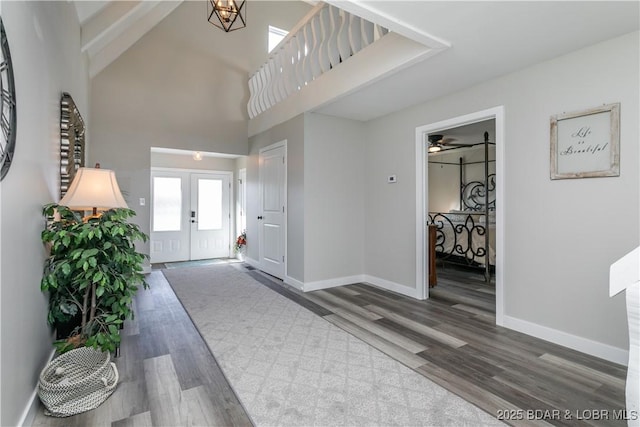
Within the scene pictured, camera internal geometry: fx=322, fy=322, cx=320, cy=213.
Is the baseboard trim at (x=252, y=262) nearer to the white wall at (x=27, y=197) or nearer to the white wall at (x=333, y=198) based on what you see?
the white wall at (x=333, y=198)

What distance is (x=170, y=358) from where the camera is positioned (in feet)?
8.05

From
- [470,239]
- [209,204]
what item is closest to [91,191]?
[209,204]

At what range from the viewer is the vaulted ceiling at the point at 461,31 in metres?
2.05

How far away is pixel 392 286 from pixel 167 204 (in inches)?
187

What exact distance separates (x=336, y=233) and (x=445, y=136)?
3.13 meters

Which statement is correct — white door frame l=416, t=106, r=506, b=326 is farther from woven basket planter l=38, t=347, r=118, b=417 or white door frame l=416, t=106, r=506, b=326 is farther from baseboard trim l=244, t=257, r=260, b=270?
woven basket planter l=38, t=347, r=118, b=417

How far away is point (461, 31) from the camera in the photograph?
7.59ft

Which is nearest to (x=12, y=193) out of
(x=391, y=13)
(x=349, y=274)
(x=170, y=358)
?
(x=170, y=358)

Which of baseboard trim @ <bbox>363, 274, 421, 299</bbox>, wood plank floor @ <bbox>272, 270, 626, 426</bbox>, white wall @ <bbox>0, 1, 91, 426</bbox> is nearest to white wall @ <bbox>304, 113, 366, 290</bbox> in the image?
baseboard trim @ <bbox>363, 274, 421, 299</bbox>

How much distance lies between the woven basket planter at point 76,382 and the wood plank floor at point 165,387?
0.05 m

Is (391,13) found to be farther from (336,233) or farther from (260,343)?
(336,233)

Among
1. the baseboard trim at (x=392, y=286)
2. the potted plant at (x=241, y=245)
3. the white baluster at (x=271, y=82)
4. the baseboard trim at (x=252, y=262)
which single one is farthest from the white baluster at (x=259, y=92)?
the baseboard trim at (x=392, y=286)

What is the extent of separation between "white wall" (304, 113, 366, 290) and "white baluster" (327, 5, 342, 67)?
2.57 ft

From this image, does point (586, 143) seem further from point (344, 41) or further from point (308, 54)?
point (308, 54)
